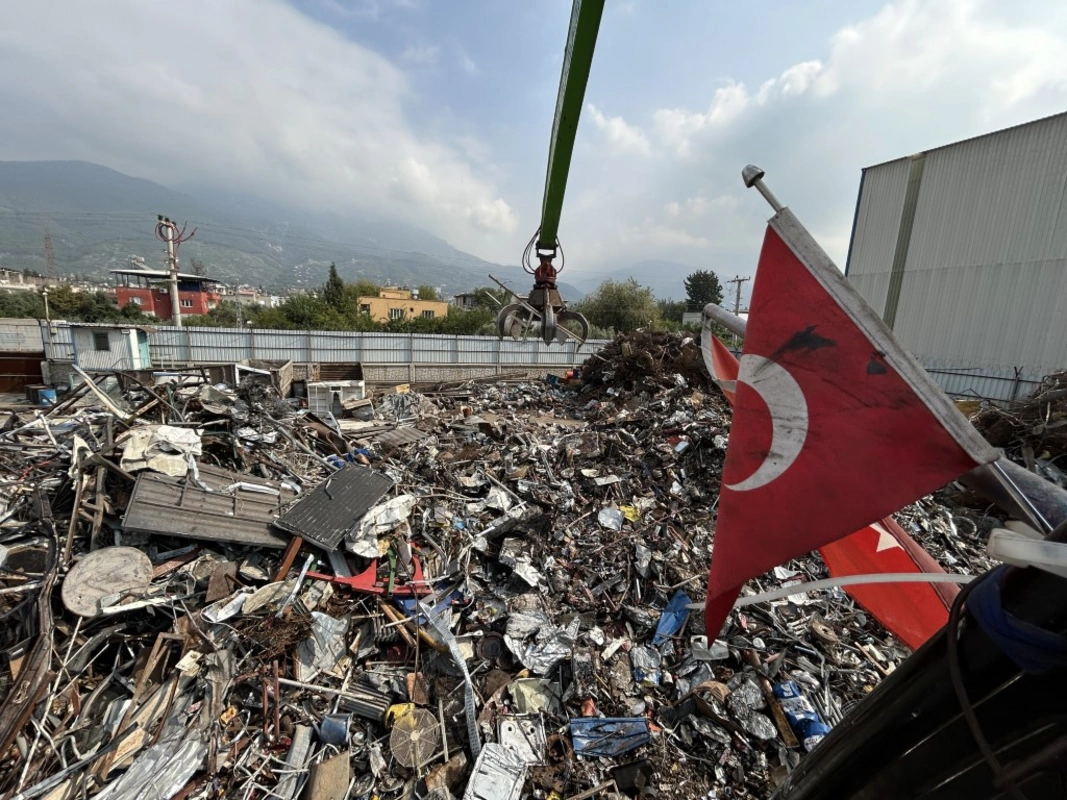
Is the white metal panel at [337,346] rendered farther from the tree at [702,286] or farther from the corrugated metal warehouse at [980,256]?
the tree at [702,286]

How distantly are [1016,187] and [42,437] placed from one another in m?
24.3

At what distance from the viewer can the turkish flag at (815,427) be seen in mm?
1021

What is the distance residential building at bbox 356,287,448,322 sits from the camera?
4356cm

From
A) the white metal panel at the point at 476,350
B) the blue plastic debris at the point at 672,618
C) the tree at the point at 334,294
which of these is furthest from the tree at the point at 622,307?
the blue plastic debris at the point at 672,618

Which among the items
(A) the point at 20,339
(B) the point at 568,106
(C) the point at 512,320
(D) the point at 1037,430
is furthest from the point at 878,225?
(A) the point at 20,339

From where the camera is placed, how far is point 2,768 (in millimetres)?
3188

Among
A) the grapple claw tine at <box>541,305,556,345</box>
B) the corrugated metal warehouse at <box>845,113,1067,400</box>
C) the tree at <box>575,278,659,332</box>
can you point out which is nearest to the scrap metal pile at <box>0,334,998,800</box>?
the grapple claw tine at <box>541,305,556,345</box>

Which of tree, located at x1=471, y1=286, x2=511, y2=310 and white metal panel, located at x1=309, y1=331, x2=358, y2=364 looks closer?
tree, located at x1=471, y1=286, x2=511, y2=310

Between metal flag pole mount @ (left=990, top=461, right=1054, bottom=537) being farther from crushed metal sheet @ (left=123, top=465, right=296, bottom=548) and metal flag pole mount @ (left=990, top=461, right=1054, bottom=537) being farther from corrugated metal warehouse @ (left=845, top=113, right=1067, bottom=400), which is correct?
corrugated metal warehouse @ (left=845, top=113, right=1067, bottom=400)

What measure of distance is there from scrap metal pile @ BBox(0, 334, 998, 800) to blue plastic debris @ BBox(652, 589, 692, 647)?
2 centimetres

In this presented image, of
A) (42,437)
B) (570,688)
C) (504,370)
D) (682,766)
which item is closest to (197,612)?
(570,688)

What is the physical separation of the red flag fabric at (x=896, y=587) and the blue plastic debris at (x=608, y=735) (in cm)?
242

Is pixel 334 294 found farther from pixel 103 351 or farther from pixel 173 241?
pixel 103 351

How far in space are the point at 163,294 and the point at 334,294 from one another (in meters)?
22.1
